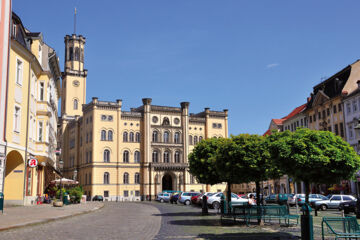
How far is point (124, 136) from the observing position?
77.8 meters

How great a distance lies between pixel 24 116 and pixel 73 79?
6564 cm

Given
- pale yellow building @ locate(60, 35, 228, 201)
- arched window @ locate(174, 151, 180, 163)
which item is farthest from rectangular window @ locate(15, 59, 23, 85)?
arched window @ locate(174, 151, 180, 163)

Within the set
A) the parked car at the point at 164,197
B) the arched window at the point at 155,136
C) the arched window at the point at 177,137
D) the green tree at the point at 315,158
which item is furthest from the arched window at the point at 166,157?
the green tree at the point at 315,158

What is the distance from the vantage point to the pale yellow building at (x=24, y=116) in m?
26.7

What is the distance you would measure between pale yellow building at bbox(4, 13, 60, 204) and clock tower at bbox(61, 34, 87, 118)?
5814 cm

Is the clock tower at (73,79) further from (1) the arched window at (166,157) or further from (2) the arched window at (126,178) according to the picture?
(1) the arched window at (166,157)

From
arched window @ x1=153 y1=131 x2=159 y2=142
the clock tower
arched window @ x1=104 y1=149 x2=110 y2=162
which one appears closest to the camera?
arched window @ x1=104 y1=149 x2=110 y2=162

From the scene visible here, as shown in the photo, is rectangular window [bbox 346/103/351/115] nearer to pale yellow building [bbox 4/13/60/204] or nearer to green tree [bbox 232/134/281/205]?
green tree [bbox 232/134/281/205]

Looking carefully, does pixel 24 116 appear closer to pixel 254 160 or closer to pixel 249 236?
pixel 254 160

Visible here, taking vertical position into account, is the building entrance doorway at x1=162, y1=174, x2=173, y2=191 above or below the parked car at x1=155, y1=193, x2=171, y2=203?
above

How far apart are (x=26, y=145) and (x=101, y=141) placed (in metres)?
46.8

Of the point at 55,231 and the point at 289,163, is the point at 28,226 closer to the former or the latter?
the point at 55,231

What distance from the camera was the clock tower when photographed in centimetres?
9112

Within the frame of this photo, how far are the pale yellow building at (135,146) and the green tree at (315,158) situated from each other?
63.5m
